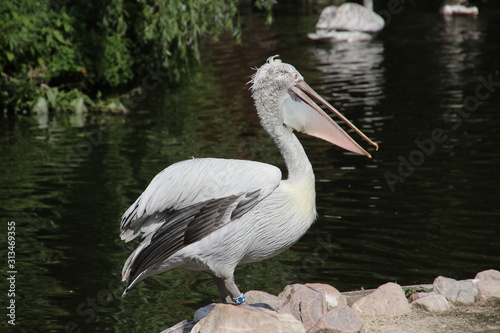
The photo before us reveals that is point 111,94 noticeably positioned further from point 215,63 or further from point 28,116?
point 215,63

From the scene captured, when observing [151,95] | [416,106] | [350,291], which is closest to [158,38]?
[151,95]

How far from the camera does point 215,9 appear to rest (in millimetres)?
11984

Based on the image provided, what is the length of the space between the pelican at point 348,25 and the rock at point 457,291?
14.5 meters

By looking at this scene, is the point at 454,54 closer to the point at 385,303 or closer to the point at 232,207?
the point at 385,303

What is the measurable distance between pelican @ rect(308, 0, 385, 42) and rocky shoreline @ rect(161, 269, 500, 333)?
14398 millimetres

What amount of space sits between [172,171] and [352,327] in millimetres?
1393

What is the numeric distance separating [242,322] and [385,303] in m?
1.23

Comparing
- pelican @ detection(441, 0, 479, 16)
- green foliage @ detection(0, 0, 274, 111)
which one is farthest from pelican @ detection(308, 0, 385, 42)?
green foliage @ detection(0, 0, 274, 111)

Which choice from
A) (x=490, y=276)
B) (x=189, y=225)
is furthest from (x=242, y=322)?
(x=490, y=276)

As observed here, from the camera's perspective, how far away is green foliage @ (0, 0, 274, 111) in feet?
39.8

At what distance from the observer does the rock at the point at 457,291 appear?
16.4ft

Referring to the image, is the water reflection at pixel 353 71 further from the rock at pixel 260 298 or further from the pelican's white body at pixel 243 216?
the pelican's white body at pixel 243 216

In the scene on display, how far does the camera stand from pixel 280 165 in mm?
8969

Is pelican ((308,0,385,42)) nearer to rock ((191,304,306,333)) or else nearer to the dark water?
the dark water
